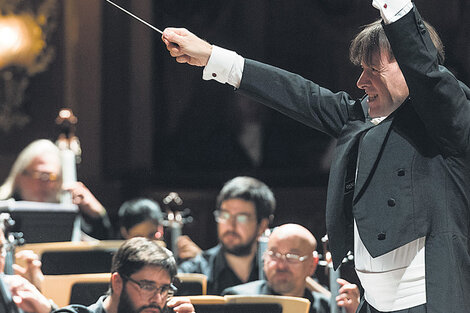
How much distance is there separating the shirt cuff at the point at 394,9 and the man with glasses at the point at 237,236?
8.85 feet

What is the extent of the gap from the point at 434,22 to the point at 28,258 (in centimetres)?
316

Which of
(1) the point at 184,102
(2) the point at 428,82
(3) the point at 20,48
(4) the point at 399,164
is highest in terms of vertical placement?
(3) the point at 20,48

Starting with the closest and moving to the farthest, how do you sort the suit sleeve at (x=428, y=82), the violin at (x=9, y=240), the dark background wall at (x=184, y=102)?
the suit sleeve at (x=428, y=82) < the violin at (x=9, y=240) < the dark background wall at (x=184, y=102)

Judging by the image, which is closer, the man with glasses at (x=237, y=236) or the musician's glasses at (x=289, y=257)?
the musician's glasses at (x=289, y=257)

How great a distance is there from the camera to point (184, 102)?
6.41 meters

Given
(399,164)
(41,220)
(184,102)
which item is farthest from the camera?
(184,102)

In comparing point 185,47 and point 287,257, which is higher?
point 185,47

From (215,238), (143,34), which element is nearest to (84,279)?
(215,238)

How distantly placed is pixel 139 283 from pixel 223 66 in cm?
118

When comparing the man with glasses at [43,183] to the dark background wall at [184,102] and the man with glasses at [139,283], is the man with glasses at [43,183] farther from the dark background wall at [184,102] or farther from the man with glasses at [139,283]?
the man with glasses at [139,283]

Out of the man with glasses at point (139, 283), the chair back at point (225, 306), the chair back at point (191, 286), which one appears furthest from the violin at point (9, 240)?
the chair back at point (225, 306)

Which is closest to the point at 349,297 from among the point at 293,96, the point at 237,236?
the point at 293,96

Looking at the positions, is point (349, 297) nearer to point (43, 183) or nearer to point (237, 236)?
point (237, 236)

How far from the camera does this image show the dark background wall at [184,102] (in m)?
5.90
